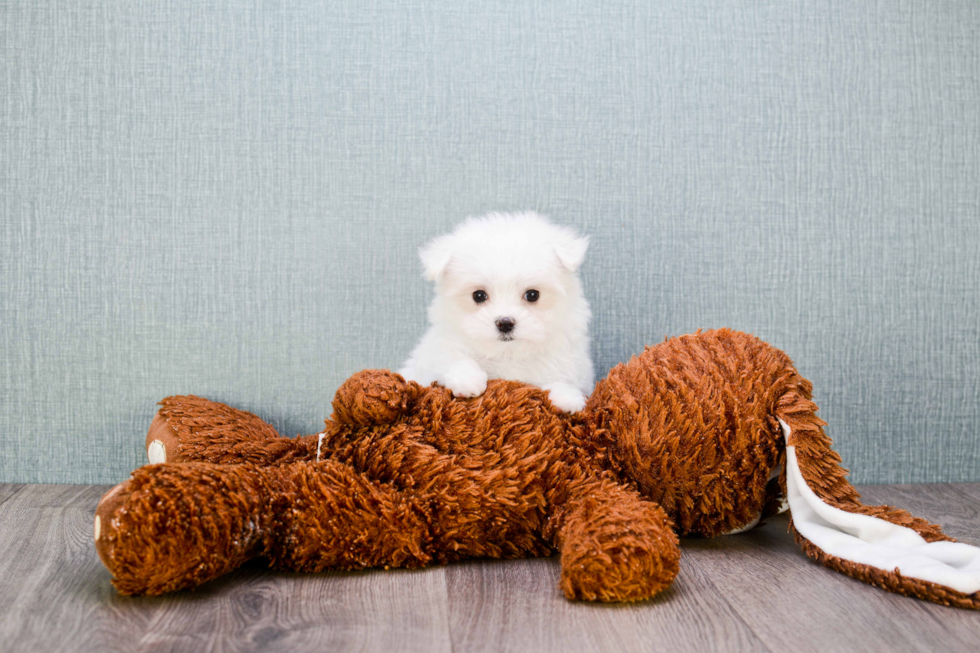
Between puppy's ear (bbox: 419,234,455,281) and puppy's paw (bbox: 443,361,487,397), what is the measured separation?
197 mm

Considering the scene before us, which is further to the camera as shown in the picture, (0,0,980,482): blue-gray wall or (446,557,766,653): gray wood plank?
(0,0,980,482): blue-gray wall

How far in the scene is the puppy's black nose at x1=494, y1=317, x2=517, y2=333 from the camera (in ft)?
4.59

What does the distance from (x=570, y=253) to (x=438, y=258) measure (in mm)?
265

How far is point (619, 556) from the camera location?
1.07m

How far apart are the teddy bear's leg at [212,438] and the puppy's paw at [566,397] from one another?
503 millimetres

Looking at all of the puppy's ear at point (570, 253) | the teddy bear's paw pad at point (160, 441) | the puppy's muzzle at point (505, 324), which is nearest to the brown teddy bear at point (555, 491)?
the puppy's muzzle at point (505, 324)

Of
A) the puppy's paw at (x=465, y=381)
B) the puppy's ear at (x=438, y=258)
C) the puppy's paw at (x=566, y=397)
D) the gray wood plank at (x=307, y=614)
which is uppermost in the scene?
the puppy's ear at (x=438, y=258)

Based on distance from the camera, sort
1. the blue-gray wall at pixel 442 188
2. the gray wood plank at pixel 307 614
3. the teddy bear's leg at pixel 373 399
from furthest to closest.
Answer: the blue-gray wall at pixel 442 188 → the teddy bear's leg at pixel 373 399 → the gray wood plank at pixel 307 614

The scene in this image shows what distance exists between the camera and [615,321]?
76.0 inches

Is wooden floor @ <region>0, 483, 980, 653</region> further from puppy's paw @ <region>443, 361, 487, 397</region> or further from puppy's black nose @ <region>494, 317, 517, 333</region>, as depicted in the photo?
puppy's black nose @ <region>494, 317, 517, 333</region>

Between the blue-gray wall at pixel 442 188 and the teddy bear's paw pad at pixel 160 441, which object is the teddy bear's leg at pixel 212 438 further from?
the blue-gray wall at pixel 442 188

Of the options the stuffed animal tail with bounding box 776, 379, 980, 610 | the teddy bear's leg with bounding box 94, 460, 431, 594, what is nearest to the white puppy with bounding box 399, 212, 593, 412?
the teddy bear's leg with bounding box 94, 460, 431, 594

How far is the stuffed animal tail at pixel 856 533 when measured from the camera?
1103 mm

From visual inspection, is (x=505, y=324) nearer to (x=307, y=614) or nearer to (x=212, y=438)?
(x=307, y=614)
